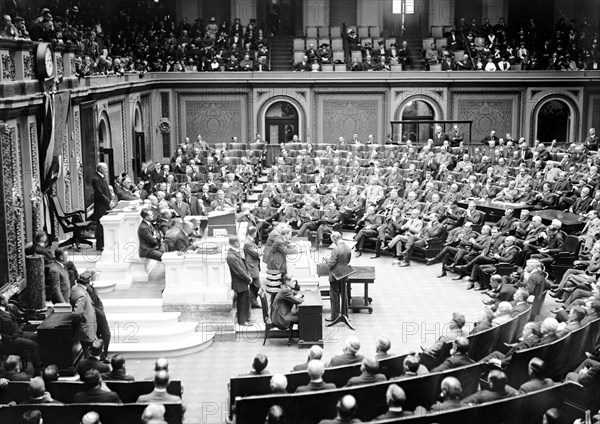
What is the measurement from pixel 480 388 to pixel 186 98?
24.4 metres

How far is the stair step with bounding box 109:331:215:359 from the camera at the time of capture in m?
14.0

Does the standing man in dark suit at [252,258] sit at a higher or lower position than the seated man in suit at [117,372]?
higher

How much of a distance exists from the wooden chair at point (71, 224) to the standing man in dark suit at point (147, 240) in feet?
10.00

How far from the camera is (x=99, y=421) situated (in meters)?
9.02

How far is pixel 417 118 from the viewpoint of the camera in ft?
112

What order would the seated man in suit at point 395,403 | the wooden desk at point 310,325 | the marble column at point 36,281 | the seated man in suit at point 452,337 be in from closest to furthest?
the seated man in suit at point 395,403 → the seated man in suit at point 452,337 → the wooden desk at point 310,325 → the marble column at point 36,281

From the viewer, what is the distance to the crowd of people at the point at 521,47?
33.1 meters

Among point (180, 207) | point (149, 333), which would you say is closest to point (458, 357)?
point (149, 333)

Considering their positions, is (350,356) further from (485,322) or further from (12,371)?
(12,371)

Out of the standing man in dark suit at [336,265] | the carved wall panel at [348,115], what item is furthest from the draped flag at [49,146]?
the carved wall panel at [348,115]

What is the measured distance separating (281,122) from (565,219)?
54.8ft

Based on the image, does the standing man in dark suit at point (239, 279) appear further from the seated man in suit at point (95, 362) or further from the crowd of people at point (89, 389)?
the crowd of people at point (89, 389)

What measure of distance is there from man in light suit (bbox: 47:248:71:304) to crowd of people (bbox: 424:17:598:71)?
71.4ft

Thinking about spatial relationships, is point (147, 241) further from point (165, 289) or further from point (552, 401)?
point (552, 401)
